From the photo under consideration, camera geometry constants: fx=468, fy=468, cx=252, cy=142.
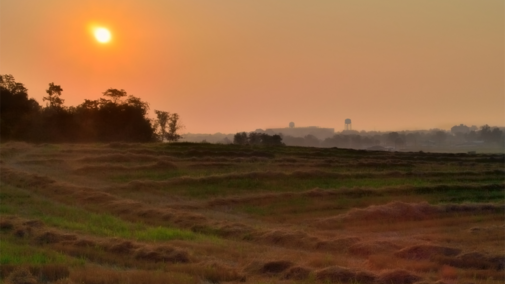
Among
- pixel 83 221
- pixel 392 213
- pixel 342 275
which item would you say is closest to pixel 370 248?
pixel 342 275

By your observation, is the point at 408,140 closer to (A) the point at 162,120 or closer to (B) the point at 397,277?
(A) the point at 162,120

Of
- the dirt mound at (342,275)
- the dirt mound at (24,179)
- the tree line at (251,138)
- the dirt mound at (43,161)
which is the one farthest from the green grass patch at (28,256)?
the tree line at (251,138)

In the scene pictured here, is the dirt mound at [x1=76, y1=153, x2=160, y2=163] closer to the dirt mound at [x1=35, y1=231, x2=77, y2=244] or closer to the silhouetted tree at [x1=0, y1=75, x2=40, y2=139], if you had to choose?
the dirt mound at [x1=35, y1=231, x2=77, y2=244]

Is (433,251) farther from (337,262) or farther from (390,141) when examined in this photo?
(390,141)

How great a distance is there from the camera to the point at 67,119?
7344 centimetres

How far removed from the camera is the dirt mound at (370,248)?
499 inches

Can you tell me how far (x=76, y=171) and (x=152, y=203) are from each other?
499 inches

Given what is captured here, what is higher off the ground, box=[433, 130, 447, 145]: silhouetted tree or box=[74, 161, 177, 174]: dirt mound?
box=[433, 130, 447, 145]: silhouetted tree

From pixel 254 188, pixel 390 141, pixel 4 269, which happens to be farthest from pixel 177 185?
pixel 390 141

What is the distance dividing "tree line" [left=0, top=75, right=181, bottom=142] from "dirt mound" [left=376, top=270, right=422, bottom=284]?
224 feet

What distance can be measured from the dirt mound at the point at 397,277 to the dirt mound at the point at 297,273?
4.67 ft

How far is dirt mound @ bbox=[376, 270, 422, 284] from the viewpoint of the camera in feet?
30.2

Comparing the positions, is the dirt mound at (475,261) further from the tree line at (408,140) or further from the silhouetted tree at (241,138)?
the tree line at (408,140)

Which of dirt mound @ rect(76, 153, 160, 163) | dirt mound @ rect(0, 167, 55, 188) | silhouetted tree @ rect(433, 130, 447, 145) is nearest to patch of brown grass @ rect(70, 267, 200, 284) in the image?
dirt mound @ rect(0, 167, 55, 188)
